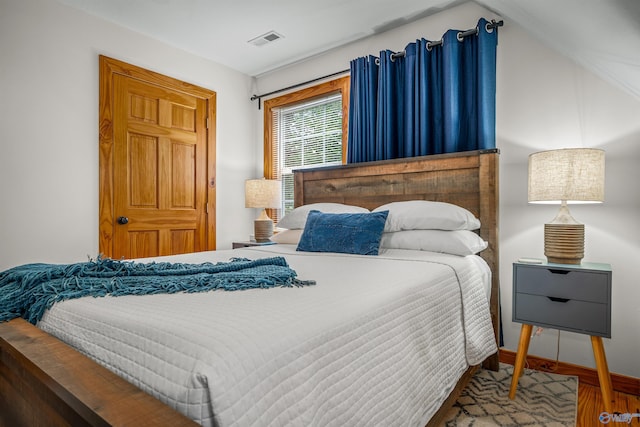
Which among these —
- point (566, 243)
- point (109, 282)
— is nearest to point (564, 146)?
point (566, 243)

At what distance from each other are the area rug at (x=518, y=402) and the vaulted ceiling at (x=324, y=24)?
157 cm

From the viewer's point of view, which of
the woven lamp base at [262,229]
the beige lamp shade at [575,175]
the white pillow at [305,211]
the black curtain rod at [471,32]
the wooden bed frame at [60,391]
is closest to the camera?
the wooden bed frame at [60,391]

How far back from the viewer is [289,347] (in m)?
0.73

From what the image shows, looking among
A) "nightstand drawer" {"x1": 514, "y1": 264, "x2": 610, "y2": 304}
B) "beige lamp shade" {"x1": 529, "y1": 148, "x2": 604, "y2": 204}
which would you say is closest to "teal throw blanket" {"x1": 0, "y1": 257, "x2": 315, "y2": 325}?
"nightstand drawer" {"x1": 514, "y1": 264, "x2": 610, "y2": 304}

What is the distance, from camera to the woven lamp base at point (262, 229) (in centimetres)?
332

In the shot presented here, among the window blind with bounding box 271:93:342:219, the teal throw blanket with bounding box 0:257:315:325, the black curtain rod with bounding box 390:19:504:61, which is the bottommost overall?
the teal throw blanket with bounding box 0:257:315:325

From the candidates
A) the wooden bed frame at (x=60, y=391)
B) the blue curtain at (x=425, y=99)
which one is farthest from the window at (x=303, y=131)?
the wooden bed frame at (x=60, y=391)

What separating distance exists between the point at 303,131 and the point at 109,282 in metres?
2.71

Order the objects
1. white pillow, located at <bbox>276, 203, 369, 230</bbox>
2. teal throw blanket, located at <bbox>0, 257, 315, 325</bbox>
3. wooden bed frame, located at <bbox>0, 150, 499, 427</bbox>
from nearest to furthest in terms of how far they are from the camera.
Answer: wooden bed frame, located at <bbox>0, 150, 499, 427</bbox> < teal throw blanket, located at <bbox>0, 257, 315, 325</bbox> < white pillow, located at <bbox>276, 203, 369, 230</bbox>

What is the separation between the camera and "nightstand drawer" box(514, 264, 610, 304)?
1713 millimetres

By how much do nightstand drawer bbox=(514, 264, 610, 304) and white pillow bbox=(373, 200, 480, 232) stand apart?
357 mm

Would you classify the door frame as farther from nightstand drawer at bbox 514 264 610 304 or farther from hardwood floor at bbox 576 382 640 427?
hardwood floor at bbox 576 382 640 427

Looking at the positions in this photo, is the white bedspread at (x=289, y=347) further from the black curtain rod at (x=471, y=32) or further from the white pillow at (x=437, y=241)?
the black curtain rod at (x=471, y=32)

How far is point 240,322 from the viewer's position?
79cm
